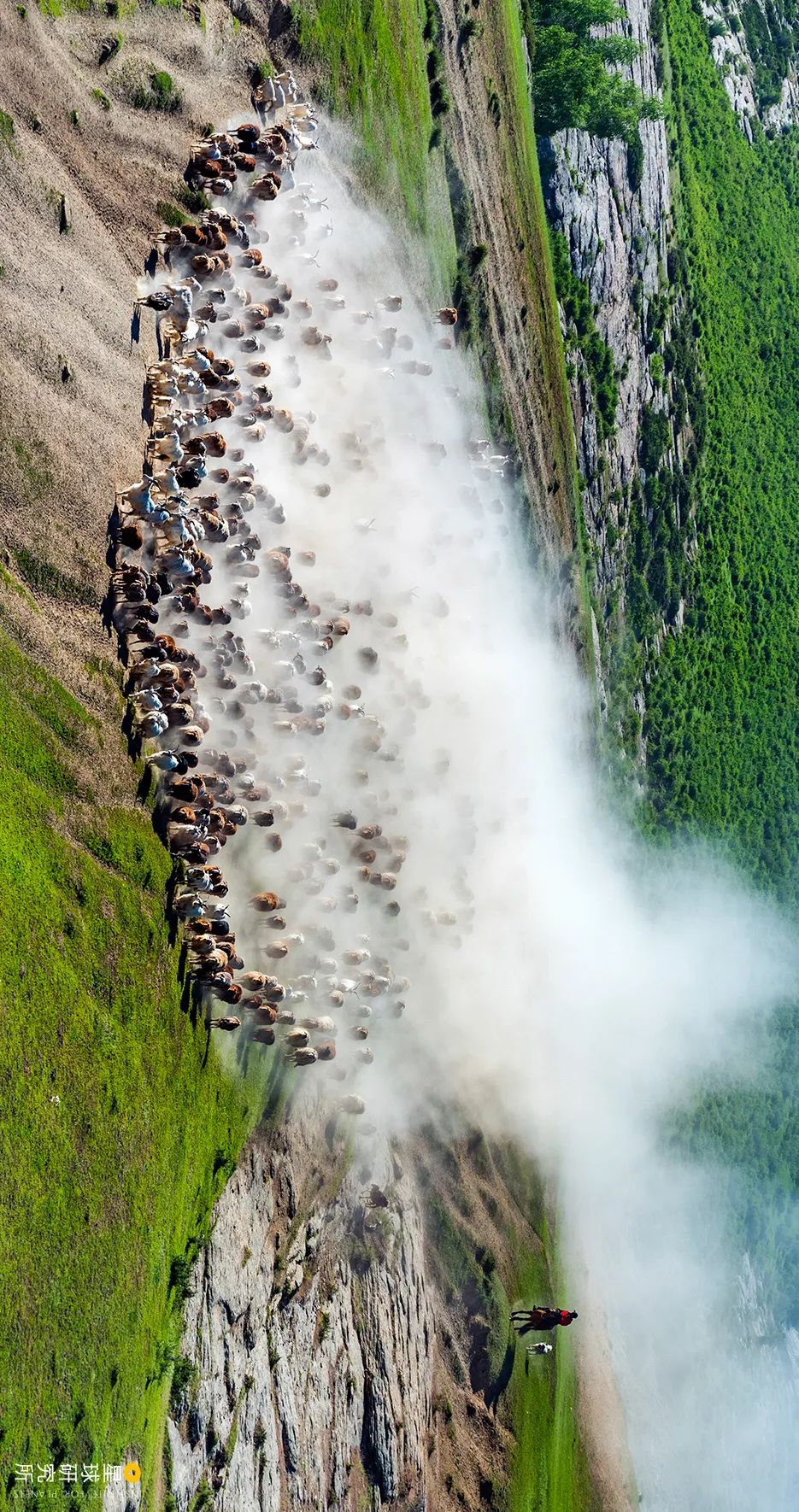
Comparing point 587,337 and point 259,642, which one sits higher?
point 587,337

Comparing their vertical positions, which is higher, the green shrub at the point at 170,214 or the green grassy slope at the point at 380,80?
the green grassy slope at the point at 380,80

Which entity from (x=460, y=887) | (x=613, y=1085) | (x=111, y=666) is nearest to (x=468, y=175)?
(x=460, y=887)

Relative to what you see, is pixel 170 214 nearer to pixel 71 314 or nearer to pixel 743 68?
pixel 71 314

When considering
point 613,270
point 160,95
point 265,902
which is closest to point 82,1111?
point 265,902

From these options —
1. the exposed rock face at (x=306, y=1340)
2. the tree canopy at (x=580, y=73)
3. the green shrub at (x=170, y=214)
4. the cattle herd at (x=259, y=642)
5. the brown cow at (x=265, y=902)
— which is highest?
the tree canopy at (x=580, y=73)

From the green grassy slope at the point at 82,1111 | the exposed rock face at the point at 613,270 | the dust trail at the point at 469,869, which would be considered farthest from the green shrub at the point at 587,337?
the green grassy slope at the point at 82,1111

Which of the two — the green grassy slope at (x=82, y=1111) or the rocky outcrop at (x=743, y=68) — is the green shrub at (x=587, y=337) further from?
the green grassy slope at (x=82, y=1111)

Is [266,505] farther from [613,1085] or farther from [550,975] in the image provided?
[613,1085]

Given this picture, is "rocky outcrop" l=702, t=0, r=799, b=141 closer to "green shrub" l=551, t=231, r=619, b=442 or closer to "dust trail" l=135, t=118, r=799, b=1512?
"green shrub" l=551, t=231, r=619, b=442
